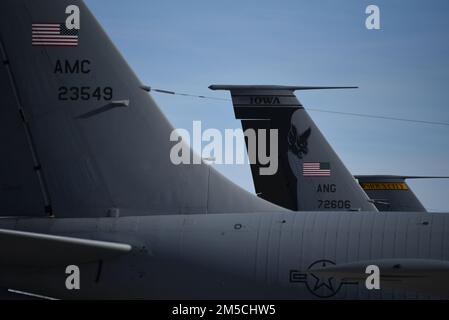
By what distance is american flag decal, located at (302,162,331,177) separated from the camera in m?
25.1

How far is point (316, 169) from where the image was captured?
25172 mm

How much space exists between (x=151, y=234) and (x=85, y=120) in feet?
7.73

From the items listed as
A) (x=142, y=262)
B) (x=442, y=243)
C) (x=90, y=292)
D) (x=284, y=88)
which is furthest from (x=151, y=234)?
(x=284, y=88)

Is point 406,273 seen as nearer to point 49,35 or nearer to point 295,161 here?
point 49,35

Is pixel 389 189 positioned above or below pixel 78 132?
above

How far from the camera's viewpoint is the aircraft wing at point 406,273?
10672 millimetres

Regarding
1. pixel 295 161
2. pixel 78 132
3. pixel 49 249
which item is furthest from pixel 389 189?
pixel 49 249

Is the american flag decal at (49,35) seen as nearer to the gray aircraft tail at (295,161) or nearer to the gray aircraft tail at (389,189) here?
the gray aircraft tail at (295,161)

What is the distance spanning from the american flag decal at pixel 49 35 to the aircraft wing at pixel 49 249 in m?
3.54

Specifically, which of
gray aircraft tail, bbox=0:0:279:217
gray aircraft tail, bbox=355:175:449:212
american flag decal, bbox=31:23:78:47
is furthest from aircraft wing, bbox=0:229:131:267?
gray aircraft tail, bbox=355:175:449:212

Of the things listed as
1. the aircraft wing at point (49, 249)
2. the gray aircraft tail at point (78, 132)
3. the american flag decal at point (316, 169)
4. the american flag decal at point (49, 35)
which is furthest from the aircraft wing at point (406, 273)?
the american flag decal at point (316, 169)

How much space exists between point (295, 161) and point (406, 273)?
14914 millimetres

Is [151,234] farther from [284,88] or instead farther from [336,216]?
[284,88]

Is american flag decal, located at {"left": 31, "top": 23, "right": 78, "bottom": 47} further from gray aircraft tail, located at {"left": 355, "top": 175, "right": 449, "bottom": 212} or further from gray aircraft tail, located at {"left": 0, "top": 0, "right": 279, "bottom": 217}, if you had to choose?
gray aircraft tail, located at {"left": 355, "top": 175, "right": 449, "bottom": 212}
